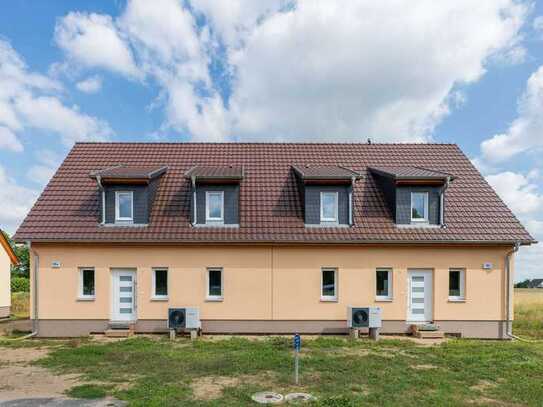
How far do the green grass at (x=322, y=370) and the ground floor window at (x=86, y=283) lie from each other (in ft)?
6.60

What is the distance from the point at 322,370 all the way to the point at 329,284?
4.85 meters

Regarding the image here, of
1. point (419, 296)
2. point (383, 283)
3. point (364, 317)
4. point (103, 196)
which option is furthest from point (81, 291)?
point (419, 296)

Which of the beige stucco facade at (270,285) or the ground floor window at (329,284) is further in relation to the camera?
the ground floor window at (329,284)

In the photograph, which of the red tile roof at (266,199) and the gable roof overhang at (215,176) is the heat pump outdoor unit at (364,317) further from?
the gable roof overhang at (215,176)

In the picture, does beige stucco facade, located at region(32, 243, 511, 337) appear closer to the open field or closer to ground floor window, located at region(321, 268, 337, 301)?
ground floor window, located at region(321, 268, 337, 301)

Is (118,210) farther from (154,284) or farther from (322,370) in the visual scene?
(322,370)

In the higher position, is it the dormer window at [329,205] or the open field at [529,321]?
the dormer window at [329,205]

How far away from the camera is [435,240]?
546 inches

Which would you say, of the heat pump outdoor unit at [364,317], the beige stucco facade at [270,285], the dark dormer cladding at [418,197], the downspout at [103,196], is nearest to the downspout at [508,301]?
the beige stucco facade at [270,285]

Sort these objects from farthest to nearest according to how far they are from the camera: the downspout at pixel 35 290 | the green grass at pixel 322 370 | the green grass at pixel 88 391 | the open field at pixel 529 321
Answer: the open field at pixel 529 321
the downspout at pixel 35 290
the green grass at pixel 322 370
the green grass at pixel 88 391

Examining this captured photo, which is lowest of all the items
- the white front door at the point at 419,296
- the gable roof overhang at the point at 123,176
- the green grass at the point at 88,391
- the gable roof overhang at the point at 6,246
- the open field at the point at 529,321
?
the open field at the point at 529,321

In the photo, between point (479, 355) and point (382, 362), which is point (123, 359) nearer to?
point (382, 362)

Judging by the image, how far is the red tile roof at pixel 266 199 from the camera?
1394 cm

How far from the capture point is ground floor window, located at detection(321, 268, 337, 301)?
14.1 meters
